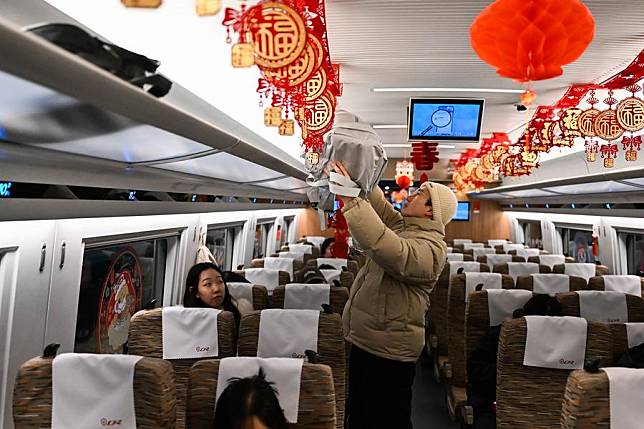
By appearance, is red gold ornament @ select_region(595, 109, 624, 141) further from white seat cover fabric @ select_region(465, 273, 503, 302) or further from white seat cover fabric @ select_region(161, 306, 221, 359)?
white seat cover fabric @ select_region(161, 306, 221, 359)

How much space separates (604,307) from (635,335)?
4.23ft

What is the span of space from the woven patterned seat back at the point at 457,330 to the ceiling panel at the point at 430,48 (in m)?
2.37

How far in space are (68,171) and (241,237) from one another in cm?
690

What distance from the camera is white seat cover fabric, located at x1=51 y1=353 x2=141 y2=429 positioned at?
2084mm

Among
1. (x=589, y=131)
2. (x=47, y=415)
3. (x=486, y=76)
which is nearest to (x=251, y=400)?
(x=47, y=415)

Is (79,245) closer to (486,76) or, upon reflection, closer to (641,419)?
(641,419)

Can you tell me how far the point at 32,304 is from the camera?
3322 mm

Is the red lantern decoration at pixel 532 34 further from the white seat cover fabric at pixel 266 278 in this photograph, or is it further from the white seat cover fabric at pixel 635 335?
the white seat cover fabric at pixel 266 278

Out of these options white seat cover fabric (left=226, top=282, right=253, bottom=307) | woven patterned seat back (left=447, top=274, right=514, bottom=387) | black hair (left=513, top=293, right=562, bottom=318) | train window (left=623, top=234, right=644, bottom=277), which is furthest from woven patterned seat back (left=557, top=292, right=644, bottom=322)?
train window (left=623, top=234, right=644, bottom=277)

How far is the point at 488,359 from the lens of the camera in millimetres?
4117

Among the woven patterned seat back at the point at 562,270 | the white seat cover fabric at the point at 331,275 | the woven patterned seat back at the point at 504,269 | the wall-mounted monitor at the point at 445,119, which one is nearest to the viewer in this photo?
the white seat cover fabric at the point at 331,275

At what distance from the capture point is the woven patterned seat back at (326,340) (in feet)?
10.4

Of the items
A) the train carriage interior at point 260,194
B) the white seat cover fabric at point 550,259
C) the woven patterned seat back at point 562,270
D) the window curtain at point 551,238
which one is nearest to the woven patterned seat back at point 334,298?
the train carriage interior at point 260,194

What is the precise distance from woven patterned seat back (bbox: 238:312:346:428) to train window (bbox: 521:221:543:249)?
47.9ft
